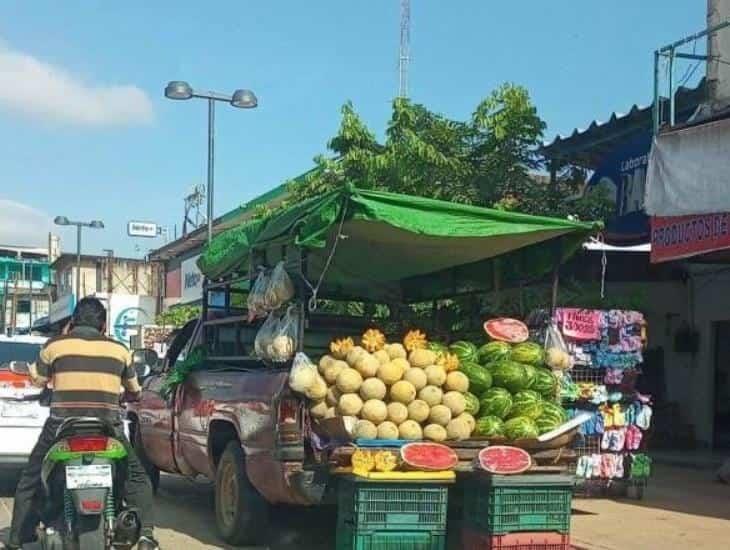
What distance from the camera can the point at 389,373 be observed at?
7.02 meters

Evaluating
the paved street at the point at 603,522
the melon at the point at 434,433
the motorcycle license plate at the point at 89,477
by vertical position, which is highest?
the melon at the point at 434,433

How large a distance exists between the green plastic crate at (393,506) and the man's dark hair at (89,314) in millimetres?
→ 2033

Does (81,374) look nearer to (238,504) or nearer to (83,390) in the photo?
(83,390)

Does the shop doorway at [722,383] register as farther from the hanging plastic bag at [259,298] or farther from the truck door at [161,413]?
the hanging plastic bag at [259,298]

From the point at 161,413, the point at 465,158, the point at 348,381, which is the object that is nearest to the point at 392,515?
the point at 348,381

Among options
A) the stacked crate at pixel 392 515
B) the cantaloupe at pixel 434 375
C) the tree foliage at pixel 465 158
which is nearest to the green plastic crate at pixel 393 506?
the stacked crate at pixel 392 515

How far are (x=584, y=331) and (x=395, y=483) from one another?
4222 mm

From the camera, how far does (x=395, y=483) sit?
653cm

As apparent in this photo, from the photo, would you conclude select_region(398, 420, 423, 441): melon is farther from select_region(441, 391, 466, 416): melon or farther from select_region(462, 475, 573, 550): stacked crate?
select_region(462, 475, 573, 550): stacked crate

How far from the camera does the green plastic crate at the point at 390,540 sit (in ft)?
21.2

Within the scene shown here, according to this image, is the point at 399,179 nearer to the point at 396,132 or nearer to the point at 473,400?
the point at 396,132

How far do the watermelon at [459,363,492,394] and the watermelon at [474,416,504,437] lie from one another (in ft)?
0.83

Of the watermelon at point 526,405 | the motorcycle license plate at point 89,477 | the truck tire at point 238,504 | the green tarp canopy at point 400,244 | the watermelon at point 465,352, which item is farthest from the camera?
the truck tire at point 238,504

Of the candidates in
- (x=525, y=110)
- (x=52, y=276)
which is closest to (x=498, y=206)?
(x=525, y=110)
